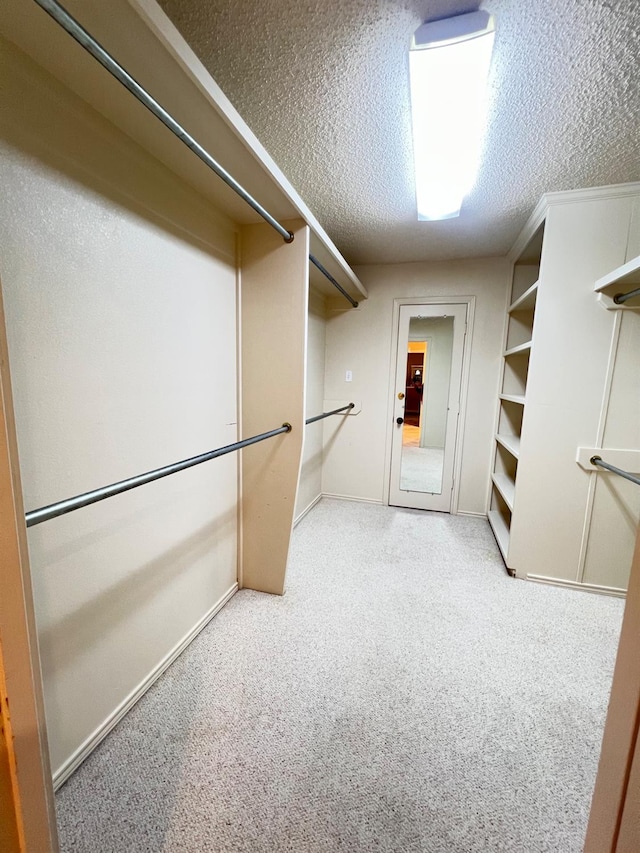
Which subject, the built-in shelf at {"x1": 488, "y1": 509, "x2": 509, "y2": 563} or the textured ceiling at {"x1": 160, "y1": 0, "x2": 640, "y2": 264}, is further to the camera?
the built-in shelf at {"x1": 488, "y1": 509, "x2": 509, "y2": 563}

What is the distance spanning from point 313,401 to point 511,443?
5.81ft

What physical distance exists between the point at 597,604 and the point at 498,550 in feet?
2.17

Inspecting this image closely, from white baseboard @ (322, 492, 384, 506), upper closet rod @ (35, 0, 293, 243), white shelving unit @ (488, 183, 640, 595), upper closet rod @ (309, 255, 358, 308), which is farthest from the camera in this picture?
white baseboard @ (322, 492, 384, 506)

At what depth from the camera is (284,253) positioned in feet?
5.54

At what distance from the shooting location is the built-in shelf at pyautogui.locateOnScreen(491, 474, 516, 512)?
2483 millimetres

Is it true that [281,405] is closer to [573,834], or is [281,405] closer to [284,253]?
[284,253]

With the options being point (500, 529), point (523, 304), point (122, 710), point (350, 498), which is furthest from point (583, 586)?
point (122, 710)

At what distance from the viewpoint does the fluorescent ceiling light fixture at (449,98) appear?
1.01m

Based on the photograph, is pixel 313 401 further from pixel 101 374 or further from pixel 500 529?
pixel 101 374

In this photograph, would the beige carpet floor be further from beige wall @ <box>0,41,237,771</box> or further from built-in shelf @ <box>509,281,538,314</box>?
built-in shelf @ <box>509,281,538,314</box>

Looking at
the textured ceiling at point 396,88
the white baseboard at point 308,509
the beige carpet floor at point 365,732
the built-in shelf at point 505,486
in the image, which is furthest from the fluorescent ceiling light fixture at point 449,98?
the white baseboard at point 308,509

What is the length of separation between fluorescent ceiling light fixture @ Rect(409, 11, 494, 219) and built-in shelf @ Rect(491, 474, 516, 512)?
6.90ft

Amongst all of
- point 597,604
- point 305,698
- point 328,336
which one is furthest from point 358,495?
point 305,698

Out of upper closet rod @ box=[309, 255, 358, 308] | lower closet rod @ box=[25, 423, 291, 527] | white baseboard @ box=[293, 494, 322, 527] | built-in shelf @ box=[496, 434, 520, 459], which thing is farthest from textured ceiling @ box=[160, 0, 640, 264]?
white baseboard @ box=[293, 494, 322, 527]
